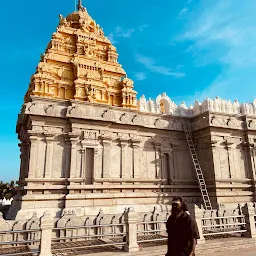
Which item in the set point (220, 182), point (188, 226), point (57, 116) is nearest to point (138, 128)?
point (57, 116)

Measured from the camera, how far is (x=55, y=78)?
83.7 ft

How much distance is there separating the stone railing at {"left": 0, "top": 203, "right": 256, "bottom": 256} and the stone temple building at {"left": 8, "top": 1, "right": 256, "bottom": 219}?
417 cm

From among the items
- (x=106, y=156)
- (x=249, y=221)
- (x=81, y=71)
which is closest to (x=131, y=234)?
(x=249, y=221)

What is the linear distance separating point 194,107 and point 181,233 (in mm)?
19265

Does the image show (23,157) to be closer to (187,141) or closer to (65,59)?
(65,59)

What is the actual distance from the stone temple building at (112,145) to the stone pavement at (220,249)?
7.68 m

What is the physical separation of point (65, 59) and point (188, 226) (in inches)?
942

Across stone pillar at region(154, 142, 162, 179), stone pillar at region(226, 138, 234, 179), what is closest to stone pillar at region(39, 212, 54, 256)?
stone pillar at region(154, 142, 162, 179)

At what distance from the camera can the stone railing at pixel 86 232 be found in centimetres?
932

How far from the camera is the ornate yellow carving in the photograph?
24484 millimetres

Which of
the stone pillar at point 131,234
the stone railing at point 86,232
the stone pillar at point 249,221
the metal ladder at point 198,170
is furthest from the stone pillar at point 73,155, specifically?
the stone pillar at point 249,221

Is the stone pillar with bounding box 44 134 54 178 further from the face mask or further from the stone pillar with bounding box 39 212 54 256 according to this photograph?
the face mask

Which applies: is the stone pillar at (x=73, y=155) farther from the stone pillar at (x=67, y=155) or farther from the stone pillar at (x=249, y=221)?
the stone pillar at (x=249, y=221)

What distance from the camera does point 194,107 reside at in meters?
23.7
